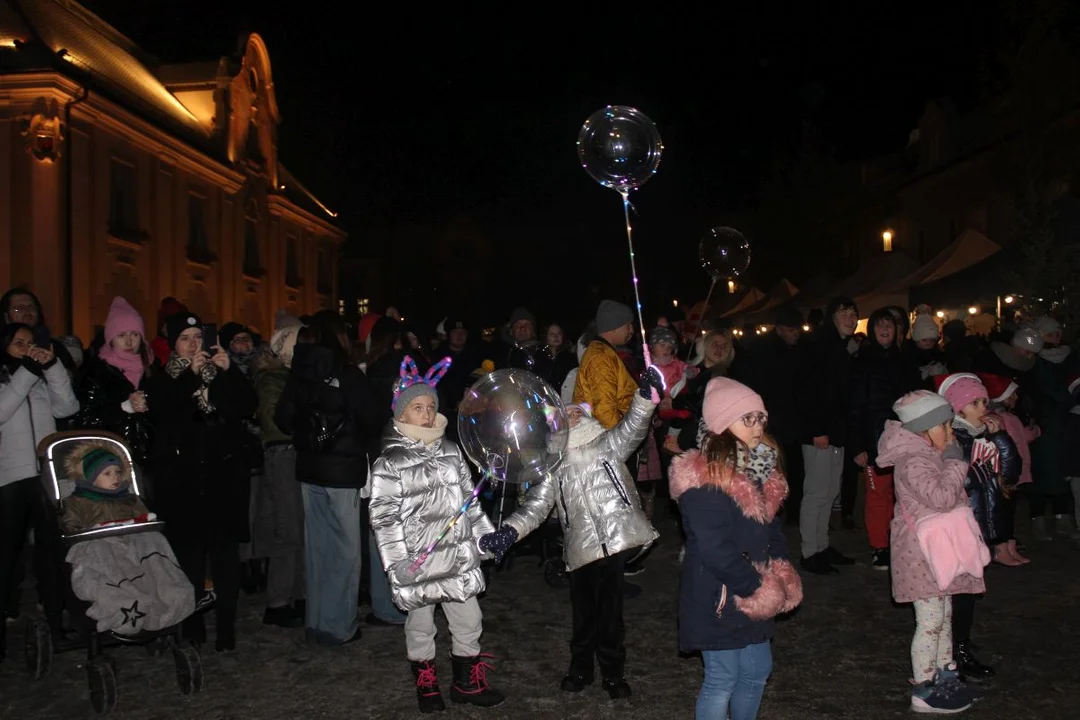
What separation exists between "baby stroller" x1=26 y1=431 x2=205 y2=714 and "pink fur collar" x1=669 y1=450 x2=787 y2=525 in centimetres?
306

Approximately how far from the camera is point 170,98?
25.5 meters

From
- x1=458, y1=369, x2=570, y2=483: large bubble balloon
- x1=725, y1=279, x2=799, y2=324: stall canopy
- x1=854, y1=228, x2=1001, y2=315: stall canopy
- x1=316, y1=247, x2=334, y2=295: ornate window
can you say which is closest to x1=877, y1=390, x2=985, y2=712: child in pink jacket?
x1=458, y1=369, x2=570, y2=483: large bubble balloon

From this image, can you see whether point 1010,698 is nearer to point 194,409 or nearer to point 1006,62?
point 194,409

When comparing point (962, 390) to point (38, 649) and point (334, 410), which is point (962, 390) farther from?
point (38, 649)

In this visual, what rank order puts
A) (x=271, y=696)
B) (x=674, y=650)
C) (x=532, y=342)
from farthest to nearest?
1. (x=532, y=342)
2. (x=674, y=650)
3. (x=271, y=696)

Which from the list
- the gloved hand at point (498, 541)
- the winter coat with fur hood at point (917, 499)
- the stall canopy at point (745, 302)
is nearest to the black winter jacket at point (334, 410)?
the gloved hand at point (498, 541)

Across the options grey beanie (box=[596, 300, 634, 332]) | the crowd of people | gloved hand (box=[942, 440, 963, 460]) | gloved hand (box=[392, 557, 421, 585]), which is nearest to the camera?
the crowd of people

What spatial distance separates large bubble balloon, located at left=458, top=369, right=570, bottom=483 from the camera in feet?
15.9

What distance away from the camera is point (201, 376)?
19.7 feet

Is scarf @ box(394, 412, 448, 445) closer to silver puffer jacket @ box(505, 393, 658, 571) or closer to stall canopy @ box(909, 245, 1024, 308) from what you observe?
silver puffer jacket @ box(505, 393, 658, 571)

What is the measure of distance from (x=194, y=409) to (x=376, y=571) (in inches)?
68.2

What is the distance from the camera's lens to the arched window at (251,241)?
2803 centimetres

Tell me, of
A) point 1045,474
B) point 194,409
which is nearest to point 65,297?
point 194,409

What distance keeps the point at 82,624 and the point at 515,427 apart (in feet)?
8.64
